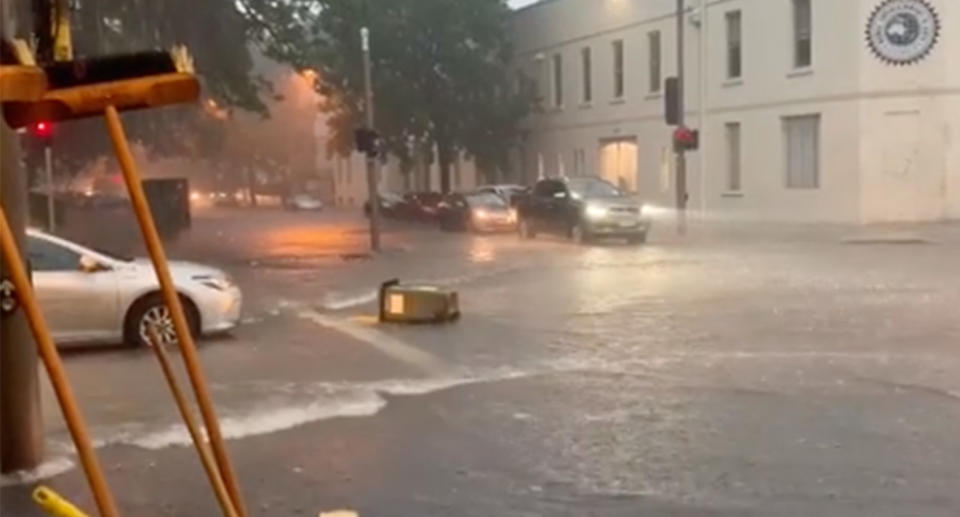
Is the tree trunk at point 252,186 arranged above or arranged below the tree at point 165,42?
below

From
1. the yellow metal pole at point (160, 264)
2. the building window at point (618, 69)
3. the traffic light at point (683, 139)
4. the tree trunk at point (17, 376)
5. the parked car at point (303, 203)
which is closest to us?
the yellow metal pole at point (160, 264)

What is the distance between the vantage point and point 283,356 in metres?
16.2

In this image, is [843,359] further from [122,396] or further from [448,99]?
[448,99]

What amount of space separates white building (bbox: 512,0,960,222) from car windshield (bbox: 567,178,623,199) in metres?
8.53

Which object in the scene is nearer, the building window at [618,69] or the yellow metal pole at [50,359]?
the yellow metal pole at [50,359]

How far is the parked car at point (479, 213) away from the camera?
167ft

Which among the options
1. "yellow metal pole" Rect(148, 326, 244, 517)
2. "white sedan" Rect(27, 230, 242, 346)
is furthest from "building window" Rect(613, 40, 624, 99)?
"yellow metal pole" Rect(148, 326, 244, 517)

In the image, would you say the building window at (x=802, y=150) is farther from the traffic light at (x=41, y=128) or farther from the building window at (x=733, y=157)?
the traffic light at (x=41, y=128)

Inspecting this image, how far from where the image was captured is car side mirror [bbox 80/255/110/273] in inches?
650

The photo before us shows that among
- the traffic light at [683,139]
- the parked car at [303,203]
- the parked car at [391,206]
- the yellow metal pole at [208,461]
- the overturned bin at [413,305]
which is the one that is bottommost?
the parked car at [303,203]

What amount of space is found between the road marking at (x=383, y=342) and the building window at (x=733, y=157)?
3294cm

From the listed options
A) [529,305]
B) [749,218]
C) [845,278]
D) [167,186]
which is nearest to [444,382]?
[529,305]

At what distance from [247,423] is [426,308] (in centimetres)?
775

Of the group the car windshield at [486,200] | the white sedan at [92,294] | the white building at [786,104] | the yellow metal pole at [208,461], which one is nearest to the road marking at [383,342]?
the white sedan at [92,294]
